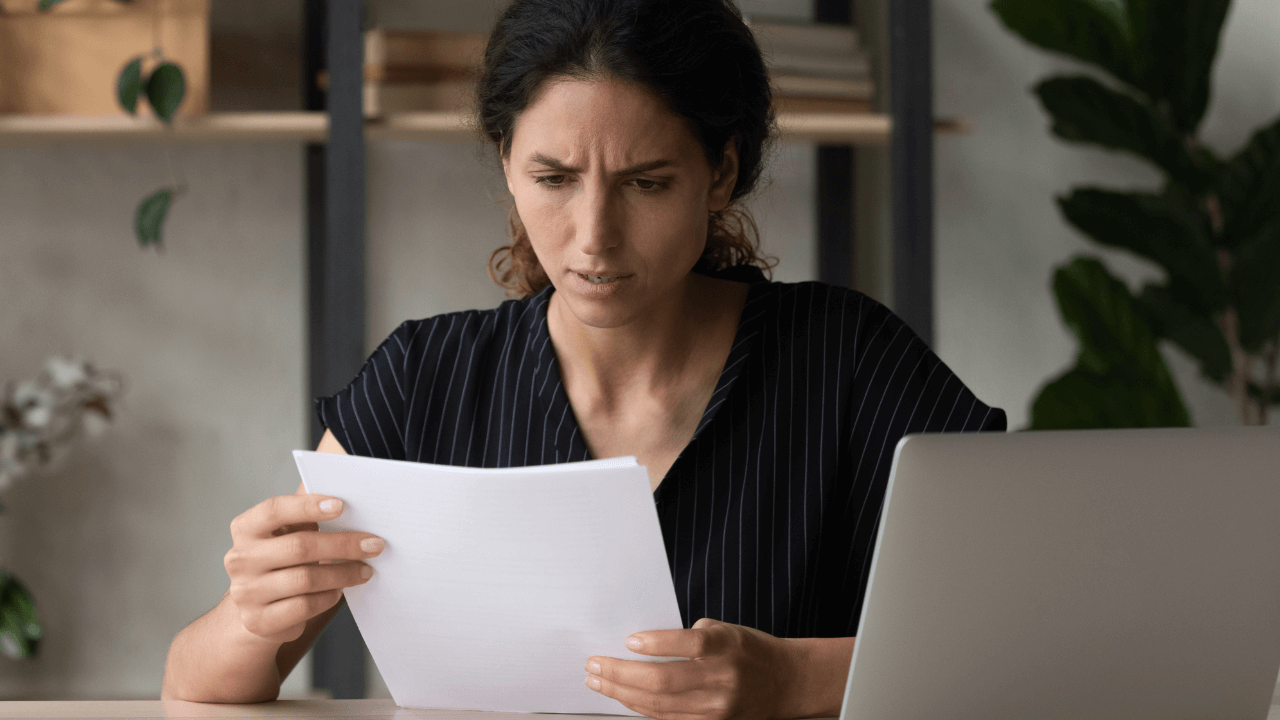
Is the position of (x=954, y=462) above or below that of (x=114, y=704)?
above

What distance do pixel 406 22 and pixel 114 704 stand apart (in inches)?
63.5

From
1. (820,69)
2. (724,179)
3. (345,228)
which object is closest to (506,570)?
(724,179)

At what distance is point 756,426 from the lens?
42.1 inches

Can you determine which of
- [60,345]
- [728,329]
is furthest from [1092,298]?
[60,345]

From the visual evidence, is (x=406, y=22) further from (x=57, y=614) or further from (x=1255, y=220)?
(x=1255, y=220)

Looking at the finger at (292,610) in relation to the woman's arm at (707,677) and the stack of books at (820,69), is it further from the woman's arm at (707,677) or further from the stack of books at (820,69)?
the stack of books at (820,69)

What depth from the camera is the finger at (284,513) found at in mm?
706

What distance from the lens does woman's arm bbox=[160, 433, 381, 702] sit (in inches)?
28.2

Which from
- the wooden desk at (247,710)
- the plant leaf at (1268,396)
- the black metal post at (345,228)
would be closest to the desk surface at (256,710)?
the wooden desk at (247,710)

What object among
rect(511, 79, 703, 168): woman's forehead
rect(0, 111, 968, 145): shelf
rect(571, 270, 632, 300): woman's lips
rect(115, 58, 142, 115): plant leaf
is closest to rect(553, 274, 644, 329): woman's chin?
rect(571, 270, 632, 300): woman's lips

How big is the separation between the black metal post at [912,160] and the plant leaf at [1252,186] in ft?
2.10

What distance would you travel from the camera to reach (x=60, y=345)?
206 centimetres

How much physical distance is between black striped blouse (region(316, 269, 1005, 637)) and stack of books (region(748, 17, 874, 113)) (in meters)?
0.82

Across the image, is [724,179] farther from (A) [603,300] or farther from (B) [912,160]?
(B) [912,160]
